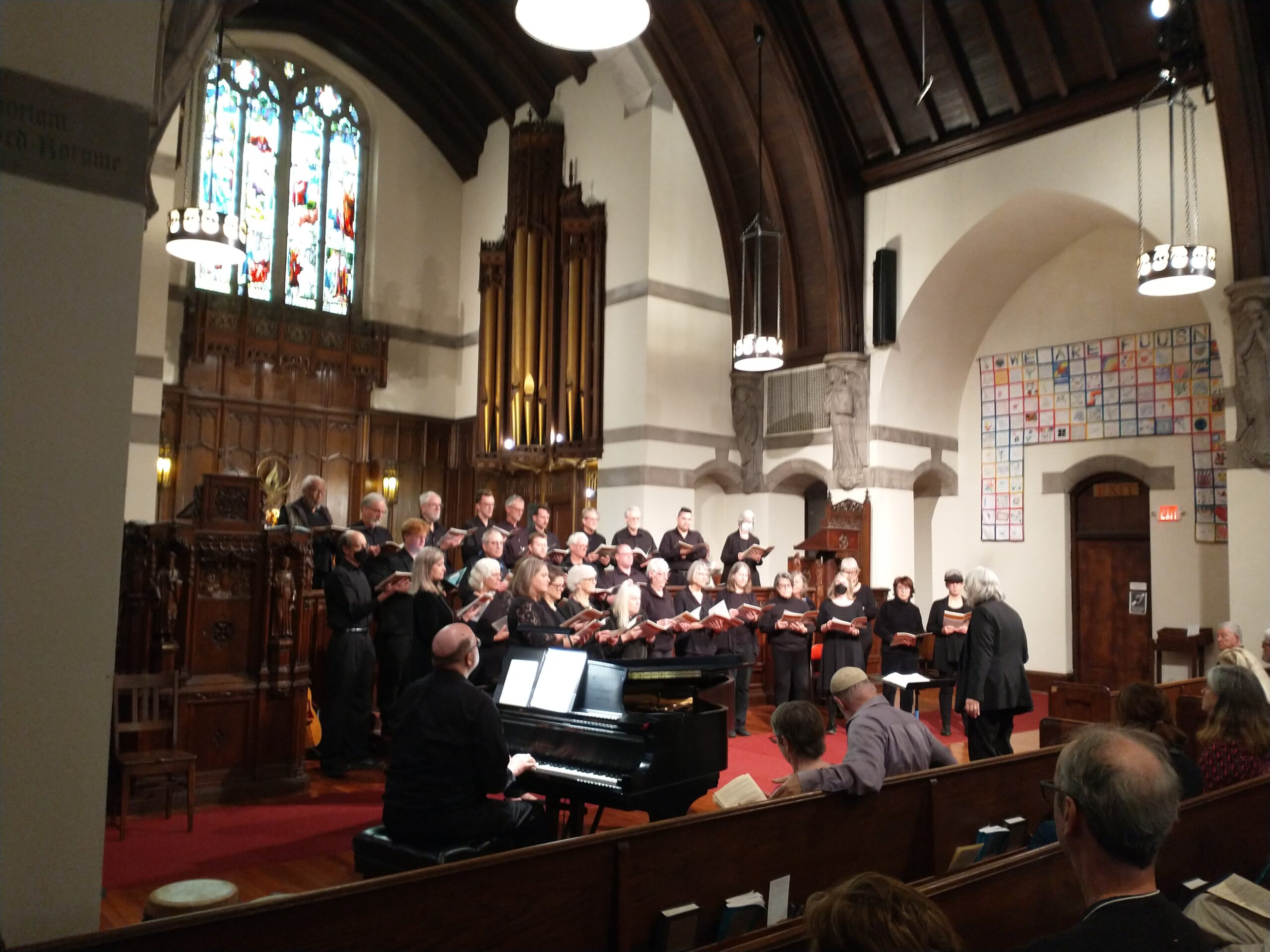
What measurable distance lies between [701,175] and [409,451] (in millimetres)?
5544

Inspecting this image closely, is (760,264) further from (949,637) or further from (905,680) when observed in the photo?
(905,680)

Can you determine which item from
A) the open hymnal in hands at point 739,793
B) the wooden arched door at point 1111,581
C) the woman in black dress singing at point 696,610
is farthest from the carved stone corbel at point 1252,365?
the open hymnal in hands at point 739,793

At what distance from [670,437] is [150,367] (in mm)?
5701

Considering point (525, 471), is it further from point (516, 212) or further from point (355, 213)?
point (355, 213)

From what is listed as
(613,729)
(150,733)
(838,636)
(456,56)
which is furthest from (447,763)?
(456,56)

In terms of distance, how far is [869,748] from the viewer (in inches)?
130

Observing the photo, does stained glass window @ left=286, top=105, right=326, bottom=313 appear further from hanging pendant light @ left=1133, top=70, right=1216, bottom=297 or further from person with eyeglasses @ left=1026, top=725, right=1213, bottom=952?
person with eyeglasses @ left=1026, top=725, right=1213, bottom=952

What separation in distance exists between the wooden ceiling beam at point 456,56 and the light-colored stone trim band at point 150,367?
5.98 m

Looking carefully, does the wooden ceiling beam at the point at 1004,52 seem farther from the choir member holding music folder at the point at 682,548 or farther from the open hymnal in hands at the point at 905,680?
the open hymnal in hands at the point at 905,680

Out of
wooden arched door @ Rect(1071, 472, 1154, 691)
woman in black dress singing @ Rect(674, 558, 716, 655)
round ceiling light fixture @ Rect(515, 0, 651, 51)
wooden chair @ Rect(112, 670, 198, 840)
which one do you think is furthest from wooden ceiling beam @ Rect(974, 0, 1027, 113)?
wooden chair @ Rect(112, 670, 198, 840)

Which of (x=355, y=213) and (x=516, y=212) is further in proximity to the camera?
(x=355, y=213)

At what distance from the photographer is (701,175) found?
12031 millimetres

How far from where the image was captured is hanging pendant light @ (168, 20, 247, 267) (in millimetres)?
8461

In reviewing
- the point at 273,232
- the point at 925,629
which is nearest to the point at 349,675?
the point at 925,629
